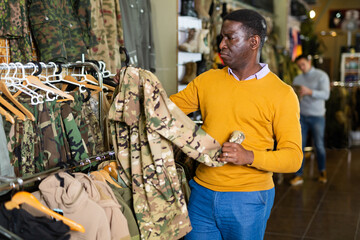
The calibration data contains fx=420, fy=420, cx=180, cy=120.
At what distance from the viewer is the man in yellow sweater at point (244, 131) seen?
6.19ft

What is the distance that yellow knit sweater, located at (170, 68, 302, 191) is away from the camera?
72.9 inches

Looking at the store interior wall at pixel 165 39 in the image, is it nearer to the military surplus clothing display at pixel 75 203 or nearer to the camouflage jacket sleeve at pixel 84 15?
the camouflage jacket sleeve at pixel 84 15

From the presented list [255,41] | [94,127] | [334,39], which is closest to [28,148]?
[94,127]

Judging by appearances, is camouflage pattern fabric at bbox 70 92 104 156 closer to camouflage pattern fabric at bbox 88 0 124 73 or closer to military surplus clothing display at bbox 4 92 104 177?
military surplus clothing display at bbox 4 92 104 177

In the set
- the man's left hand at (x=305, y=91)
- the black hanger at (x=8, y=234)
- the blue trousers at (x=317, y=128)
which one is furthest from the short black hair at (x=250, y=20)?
the blue trousers at (x=317, y=128)

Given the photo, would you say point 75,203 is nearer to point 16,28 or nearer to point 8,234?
point 8,234

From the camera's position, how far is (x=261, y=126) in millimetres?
1969

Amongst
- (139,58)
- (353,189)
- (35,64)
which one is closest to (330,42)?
(353,189)

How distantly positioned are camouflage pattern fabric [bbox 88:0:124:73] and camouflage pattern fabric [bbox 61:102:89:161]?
1381 millimetres

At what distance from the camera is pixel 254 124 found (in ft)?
6.41

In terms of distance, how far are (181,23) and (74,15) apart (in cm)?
185

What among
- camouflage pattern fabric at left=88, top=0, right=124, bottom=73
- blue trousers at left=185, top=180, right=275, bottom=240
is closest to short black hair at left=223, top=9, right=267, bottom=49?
blue trousers at left=185, top=180, right=275, bottom=240

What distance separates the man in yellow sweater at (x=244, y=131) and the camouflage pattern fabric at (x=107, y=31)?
167cm

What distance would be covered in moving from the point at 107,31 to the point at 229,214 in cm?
220
